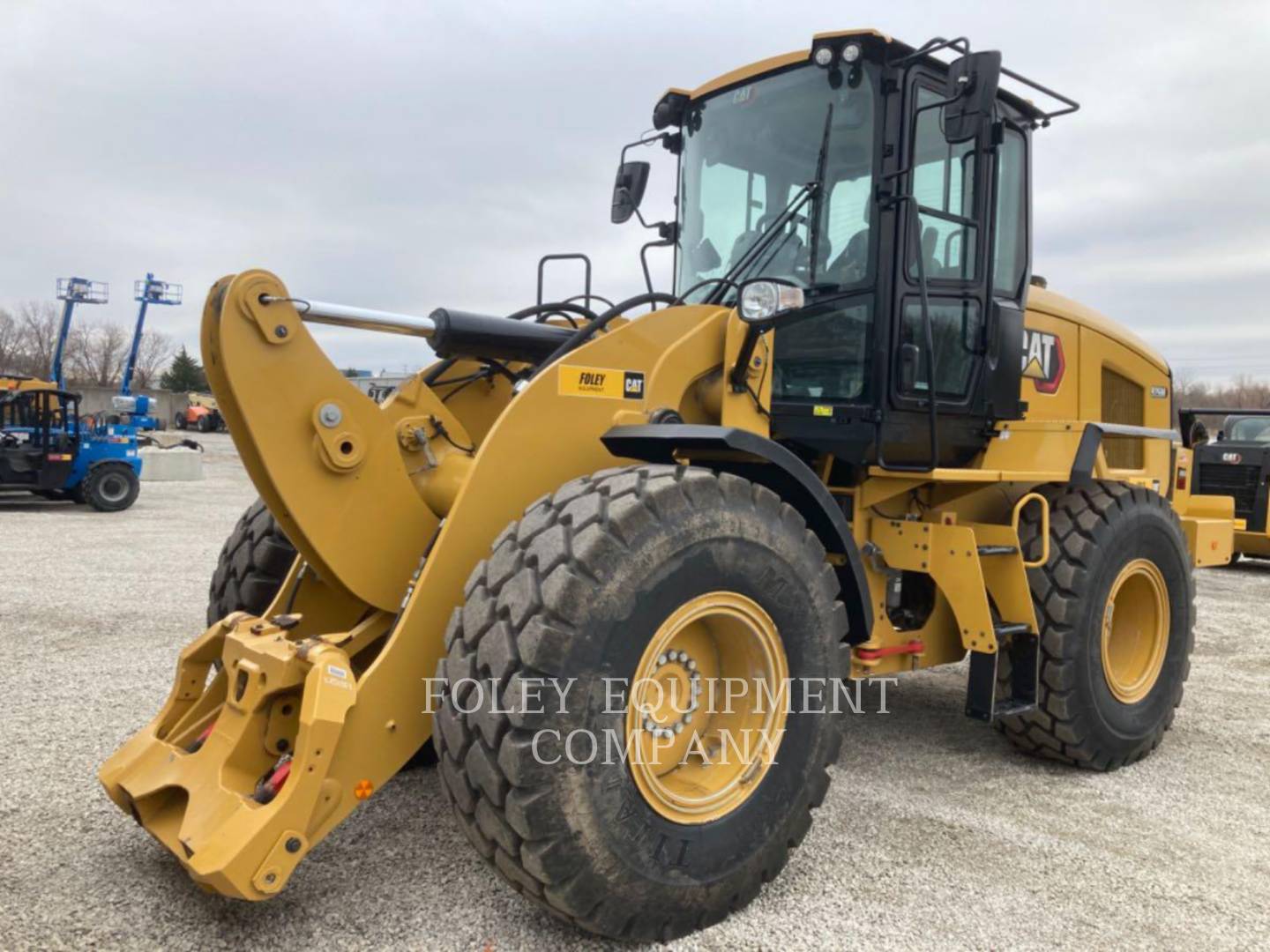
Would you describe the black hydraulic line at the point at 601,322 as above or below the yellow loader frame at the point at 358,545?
above

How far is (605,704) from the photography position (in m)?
2.58

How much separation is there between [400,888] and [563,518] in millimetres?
1264

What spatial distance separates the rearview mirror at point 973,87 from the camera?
3324 mm

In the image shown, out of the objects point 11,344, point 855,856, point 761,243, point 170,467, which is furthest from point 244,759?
point 11,344

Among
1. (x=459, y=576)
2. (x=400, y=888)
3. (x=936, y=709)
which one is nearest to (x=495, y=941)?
(x=400, y=888)

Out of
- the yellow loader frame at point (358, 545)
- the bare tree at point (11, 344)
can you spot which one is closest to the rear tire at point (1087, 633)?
the yellow loader frame at point (358, 545)

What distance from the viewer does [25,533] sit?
1212cm

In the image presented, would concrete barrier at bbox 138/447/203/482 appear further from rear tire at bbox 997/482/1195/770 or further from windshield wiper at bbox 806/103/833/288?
rear tire at bbox 997/482/1195/770

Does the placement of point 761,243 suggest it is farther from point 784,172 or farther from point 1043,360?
point 1043,360

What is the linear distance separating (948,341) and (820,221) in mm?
798

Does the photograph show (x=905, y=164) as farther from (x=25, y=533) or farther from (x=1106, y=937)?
(x=25, y=533)

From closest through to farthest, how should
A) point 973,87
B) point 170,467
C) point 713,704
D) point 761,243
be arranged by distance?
point 713,704, point 973,87, point 761,243, point 170,467

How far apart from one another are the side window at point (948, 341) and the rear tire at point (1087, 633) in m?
0.74

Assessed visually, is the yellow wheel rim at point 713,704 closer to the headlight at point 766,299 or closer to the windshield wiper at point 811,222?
the headlight at point 766,299
